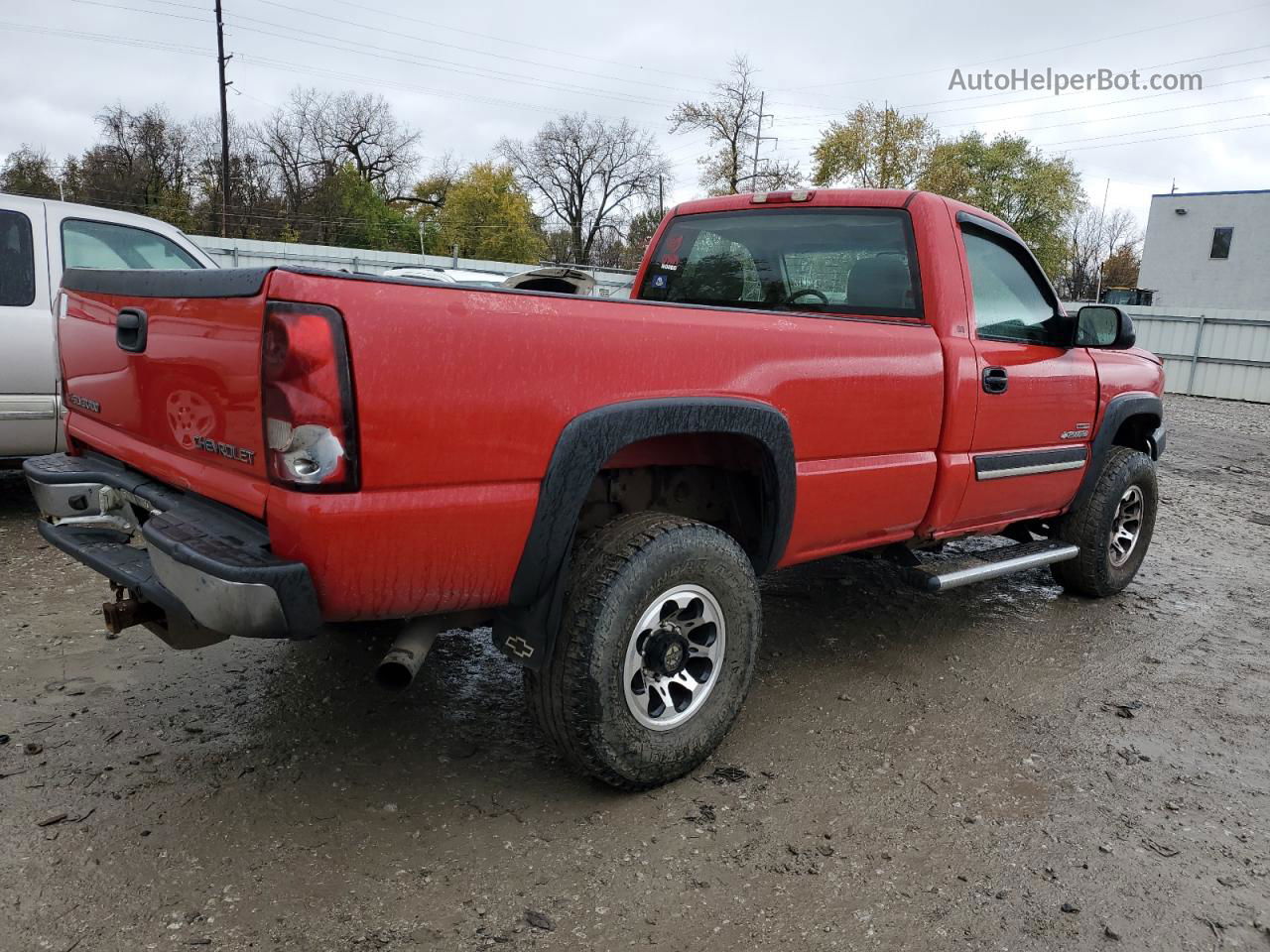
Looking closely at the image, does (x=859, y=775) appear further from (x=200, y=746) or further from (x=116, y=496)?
(x=116, y=496)

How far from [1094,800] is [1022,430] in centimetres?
163

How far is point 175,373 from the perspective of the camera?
7.89 feet

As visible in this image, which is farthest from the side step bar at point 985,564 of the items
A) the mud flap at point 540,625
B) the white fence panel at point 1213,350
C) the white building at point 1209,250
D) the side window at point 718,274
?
the white building at point 1209,250

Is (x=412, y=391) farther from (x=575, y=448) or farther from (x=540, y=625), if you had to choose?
(x=540, y=625)

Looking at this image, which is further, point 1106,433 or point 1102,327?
point 1106,433

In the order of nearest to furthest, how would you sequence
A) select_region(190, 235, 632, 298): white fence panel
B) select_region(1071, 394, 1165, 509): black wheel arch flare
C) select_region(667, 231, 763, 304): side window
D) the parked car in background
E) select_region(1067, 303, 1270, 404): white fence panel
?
select_region(667, 231, 763, 304): side window → select_region(1071, 394, 1165, 509): black wheel arch flare → the parked car in background → select_region(1067, 303, 1270, 404): white fence panel → select_region(190, 235, 632, 298): white fence panel

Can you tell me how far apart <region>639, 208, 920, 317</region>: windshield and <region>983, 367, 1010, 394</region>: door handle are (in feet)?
1.32

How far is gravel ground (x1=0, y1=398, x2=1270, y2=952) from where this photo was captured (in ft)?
7.33

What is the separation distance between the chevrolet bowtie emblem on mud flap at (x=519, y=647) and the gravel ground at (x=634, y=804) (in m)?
0.51

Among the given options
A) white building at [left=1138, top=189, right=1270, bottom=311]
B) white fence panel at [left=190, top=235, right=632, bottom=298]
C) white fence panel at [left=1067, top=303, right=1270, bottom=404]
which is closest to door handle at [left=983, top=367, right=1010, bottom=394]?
white fence panel at [left=190, top=235, right=632, bottom=298]

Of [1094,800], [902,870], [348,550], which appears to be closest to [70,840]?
[348,550]

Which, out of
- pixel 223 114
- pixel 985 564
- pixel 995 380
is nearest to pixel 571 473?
pixel 995 380

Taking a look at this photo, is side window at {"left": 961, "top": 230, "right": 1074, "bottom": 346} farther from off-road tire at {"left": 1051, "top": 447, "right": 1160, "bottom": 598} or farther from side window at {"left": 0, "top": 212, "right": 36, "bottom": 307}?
side window at {"left": 0, "top": 212, "right": 36, "bottom": 307}

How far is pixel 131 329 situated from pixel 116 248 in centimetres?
375
